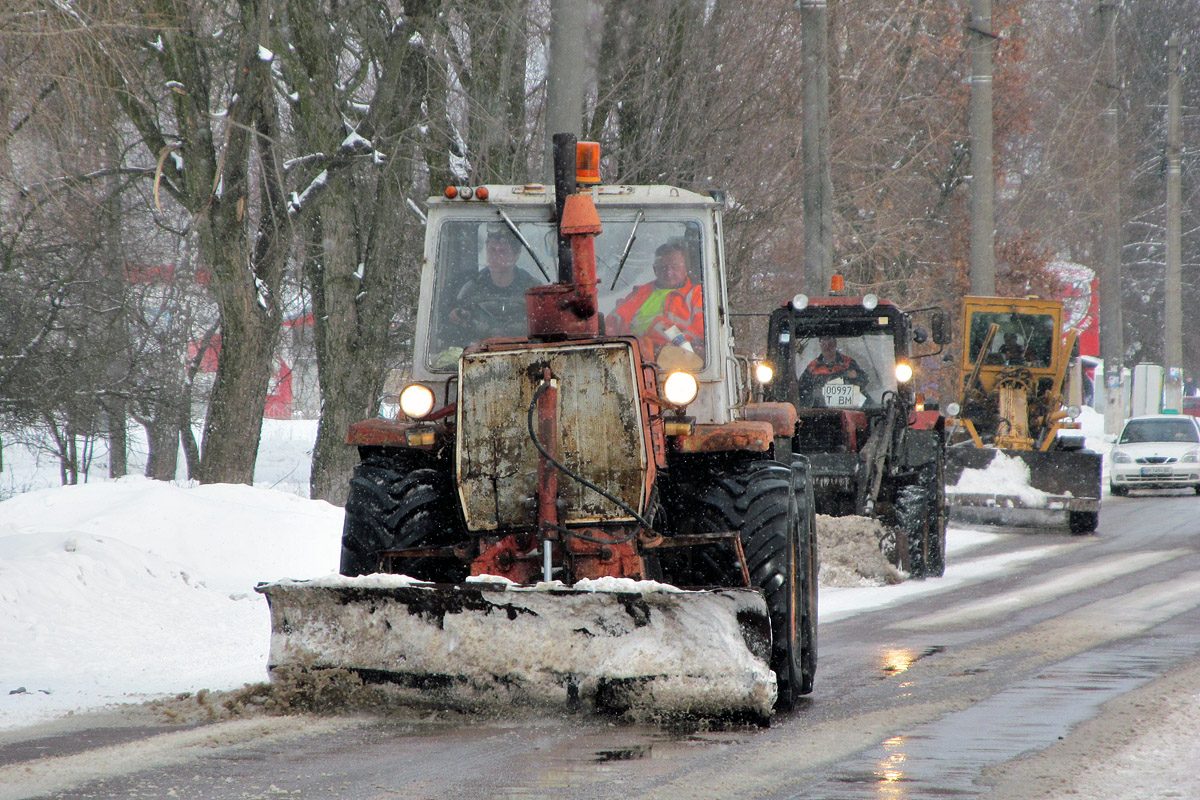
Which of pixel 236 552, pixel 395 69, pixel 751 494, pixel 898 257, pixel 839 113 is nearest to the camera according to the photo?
pixel 751 494

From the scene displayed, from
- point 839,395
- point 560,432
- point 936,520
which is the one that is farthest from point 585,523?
point 839,395

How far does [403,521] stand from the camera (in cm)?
605

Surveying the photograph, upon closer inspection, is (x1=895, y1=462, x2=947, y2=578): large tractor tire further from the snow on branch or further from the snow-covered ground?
the snow on branch

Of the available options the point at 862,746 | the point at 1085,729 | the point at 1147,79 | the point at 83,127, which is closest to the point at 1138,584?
the point at 1085,729

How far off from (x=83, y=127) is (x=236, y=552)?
3626 mm

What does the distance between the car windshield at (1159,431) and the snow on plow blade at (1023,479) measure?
7.80 metres

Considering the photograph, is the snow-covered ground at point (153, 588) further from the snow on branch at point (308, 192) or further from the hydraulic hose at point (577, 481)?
the snow on branch at point (308, 192)

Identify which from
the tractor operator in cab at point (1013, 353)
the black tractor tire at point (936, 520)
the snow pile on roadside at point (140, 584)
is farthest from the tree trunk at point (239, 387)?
the tractor operator in cab at point (1013, 353)

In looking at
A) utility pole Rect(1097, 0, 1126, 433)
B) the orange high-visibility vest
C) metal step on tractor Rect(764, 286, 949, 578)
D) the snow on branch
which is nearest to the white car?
utility pole Rect(1097, 0, 1126, 433)

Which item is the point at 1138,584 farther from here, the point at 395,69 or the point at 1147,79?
the point at 1147,79

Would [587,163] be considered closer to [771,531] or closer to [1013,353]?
[771,531]

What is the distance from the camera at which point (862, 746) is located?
520 cm

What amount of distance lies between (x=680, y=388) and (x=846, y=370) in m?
7.68

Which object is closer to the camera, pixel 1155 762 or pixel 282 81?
pixel 1155 762
